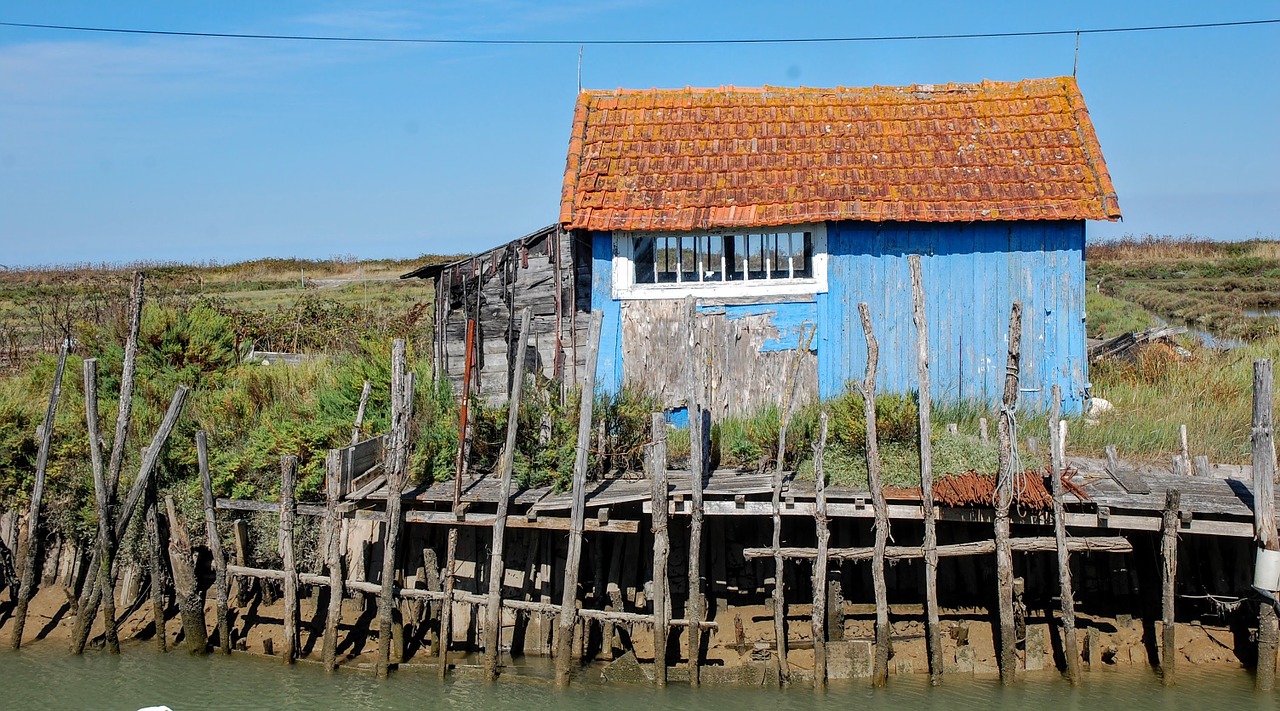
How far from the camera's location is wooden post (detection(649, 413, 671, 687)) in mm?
11398

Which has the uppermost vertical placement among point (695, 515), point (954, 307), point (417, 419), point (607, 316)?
point (954, 307)

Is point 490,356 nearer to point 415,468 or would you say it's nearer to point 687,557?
point 415,468

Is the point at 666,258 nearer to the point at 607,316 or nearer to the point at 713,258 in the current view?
the point at 713,258

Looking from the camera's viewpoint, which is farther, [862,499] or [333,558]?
[333,558]

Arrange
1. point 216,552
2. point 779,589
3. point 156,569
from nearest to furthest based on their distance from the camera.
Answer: point 779,589 → point 216,552 → point 156,569

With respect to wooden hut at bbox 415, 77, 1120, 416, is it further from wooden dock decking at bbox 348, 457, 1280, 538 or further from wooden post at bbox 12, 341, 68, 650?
wooden post at bbox 12, 341, 68, 650

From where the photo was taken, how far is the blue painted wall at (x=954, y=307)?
46.3 ft

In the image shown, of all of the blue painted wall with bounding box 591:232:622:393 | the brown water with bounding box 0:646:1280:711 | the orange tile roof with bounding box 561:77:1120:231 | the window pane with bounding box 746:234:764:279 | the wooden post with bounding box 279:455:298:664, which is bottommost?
the brown water with bounding box 0:646:1280:711

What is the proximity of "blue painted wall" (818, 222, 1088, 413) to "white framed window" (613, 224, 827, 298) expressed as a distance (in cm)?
41

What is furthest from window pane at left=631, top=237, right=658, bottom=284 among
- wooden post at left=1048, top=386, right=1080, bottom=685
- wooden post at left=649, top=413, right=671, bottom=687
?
wooden post at left=1048, top=386, right=1080, bottom=685

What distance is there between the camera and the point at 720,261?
47.1ft

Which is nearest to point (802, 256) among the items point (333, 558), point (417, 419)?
point (417, 419)

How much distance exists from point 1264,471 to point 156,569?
12274 mm

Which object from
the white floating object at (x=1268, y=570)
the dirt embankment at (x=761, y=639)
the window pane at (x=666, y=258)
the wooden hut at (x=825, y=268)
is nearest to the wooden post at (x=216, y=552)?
the dirt embankment at (x=761, y=639)
